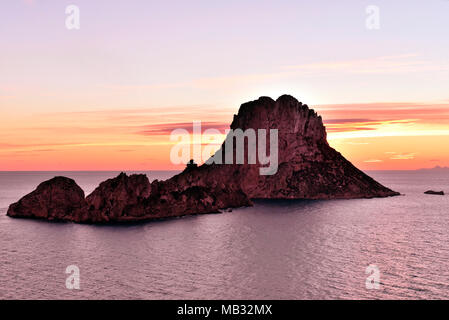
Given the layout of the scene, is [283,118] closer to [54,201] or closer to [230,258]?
[54,201]

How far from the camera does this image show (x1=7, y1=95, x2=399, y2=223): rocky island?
111 meters

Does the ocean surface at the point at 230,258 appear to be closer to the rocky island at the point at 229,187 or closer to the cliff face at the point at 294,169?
the rocky island at the point at 229,187

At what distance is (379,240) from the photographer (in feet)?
268

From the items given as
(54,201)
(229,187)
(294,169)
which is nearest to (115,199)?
(54,201)

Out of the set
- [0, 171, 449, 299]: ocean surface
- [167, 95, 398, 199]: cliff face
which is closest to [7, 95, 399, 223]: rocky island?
[167, 95, 398, 199]: cliff face

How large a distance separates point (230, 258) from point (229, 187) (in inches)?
3524

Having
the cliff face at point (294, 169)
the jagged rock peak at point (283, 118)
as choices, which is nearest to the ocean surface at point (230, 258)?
the cliff face at point (294, 169)

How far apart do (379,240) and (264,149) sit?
114m

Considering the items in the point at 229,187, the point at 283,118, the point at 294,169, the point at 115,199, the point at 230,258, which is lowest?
the point at 230,258

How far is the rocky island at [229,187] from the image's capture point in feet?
363

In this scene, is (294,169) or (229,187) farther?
(294,169)

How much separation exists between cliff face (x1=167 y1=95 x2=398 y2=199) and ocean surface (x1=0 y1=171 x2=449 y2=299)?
215ft

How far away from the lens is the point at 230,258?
65.6 meters
